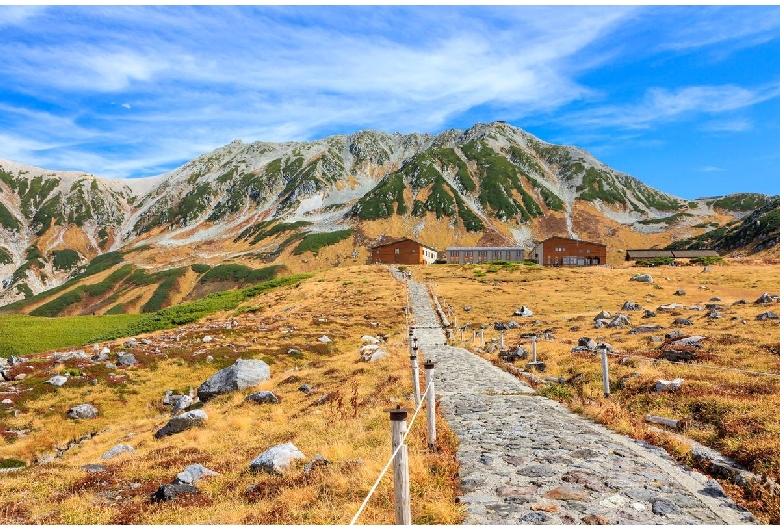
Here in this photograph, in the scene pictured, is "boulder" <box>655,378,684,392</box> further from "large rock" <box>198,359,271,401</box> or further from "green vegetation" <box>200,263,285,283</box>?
"green vegetation" <box>200,263,285,283</box>

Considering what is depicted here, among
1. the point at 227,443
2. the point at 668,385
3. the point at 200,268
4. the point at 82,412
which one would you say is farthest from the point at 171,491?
the point at 200,268

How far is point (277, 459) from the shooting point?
10.8m

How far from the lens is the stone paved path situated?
709 cm

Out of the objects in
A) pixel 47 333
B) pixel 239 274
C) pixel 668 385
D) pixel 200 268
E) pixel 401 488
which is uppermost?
pixel 200 268

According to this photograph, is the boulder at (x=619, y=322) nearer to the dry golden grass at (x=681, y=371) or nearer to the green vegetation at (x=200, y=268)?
the dry golden grass at (x=681, y=371)

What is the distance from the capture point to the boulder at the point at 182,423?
58.9ft

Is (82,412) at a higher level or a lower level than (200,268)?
lower

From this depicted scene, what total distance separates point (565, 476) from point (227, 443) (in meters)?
10.8

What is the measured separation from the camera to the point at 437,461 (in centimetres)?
929

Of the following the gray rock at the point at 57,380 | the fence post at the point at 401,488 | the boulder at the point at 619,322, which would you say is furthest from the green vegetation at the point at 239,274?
the fence post at the point at 401,488

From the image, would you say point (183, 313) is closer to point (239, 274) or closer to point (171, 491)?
point (171, 491)

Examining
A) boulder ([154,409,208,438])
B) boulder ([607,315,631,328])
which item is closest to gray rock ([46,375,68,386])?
boulder ([154,409,208,438])

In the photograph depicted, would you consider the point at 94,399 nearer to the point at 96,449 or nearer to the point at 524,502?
the point at 96,449

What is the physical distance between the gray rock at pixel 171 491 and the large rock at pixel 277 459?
143 cm
